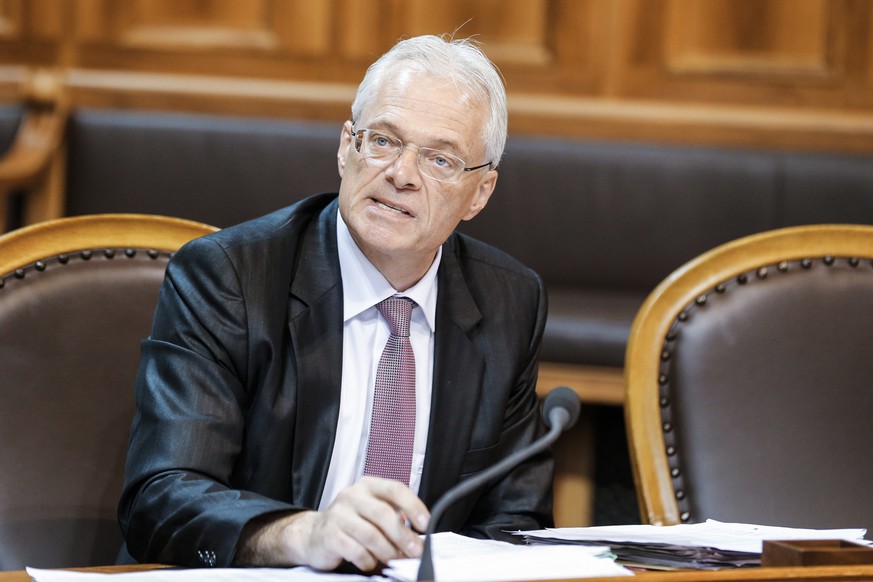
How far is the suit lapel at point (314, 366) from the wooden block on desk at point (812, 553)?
592mm

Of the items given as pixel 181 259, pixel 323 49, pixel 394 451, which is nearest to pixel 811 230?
pixel 394 451

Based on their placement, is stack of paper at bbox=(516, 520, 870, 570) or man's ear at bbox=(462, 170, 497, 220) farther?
man's ear at bbox=(462, 170, 497, 220)

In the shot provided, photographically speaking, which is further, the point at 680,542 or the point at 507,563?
the point at 680,542

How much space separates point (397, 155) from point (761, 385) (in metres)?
0.61

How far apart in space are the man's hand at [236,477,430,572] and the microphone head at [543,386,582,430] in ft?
0.50

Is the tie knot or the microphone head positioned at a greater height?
the tie knot

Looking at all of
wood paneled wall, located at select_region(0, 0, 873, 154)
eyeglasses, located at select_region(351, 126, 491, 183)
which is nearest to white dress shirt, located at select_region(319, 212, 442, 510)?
eyeglasses, located at select_region(351, 126, 491, 183)

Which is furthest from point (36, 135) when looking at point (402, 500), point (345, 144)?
point (402, 500)

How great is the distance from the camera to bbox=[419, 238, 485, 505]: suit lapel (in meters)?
1.44

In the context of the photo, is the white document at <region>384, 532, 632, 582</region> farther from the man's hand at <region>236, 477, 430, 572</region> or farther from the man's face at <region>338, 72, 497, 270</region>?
the man's face at <region>338, 72, 497, 270</region>

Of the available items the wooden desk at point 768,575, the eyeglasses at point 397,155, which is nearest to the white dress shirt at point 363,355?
the eyeglasses at point 397,155

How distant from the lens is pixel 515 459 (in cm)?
91

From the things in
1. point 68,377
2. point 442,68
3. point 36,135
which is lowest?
point 68,377

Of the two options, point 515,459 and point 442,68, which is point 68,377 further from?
point 515,459
